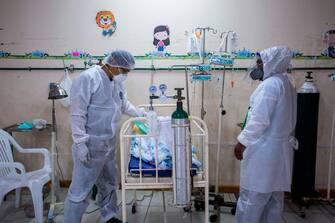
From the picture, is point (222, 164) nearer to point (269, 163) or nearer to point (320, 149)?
point (320, 149)

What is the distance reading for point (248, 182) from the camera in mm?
2109

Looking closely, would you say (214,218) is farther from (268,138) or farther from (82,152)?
(82,152)

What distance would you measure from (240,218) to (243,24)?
1.88 m

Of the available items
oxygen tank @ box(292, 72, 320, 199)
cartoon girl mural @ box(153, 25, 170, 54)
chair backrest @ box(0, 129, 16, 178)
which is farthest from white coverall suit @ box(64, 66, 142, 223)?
oxygen tank @ box(292, 72, 320, 199)

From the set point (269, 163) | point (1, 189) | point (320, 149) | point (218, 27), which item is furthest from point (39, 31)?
point (320, 149)

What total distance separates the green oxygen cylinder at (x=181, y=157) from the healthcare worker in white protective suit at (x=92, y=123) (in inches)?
24.4

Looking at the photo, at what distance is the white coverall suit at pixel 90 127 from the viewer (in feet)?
7.10

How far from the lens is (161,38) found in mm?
3094

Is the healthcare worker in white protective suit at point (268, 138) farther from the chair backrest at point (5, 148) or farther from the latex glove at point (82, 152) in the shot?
the chair backrest at point (5, 148)

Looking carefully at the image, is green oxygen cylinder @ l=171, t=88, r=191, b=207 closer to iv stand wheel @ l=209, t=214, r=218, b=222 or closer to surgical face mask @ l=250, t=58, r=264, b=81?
surgical face mask @ l=250, t=58, r=264, b=81

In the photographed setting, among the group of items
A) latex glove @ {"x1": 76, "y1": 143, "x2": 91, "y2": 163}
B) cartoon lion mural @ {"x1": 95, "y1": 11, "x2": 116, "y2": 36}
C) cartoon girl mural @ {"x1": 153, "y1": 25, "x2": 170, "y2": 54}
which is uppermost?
cartoon lion mural @ {"x1": 95, "y1": 11, "x2": 116, "y2": 36}

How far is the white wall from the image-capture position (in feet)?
9.89

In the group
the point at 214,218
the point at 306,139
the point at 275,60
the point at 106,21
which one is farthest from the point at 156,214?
the point at 106,21

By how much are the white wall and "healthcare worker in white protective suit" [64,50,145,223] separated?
872 millimetres
